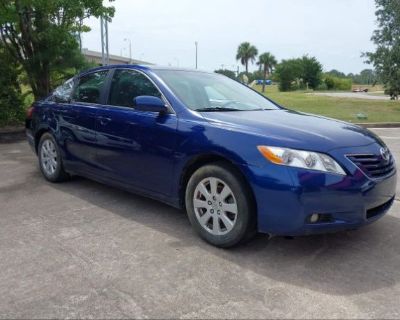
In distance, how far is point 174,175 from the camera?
13.1 feet

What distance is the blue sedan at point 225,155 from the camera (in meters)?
3.29

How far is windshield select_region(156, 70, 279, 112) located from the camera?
4223 mm

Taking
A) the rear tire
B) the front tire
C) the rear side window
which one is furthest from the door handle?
the front tire

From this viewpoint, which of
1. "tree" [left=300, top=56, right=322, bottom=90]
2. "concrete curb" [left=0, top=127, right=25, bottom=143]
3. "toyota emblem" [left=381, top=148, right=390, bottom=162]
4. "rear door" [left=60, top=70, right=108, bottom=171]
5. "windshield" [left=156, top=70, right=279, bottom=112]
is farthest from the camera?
"tree" [left=300, top=56, right=322, bottom=90]

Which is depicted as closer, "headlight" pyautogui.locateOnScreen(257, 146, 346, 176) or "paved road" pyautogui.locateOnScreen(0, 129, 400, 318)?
"paved road" pyautogui.locateOnScreen(0, 129, 400, 318)

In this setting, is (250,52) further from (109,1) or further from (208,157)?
(208,157)

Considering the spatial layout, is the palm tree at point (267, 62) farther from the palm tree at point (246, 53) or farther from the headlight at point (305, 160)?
the headlight at point (305, 160)

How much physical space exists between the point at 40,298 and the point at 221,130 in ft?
6.01

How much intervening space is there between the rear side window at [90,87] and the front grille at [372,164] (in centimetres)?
291

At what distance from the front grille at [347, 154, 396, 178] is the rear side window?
9.56ft

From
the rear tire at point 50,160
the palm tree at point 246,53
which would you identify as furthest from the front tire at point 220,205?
the palm tree at point 246,53

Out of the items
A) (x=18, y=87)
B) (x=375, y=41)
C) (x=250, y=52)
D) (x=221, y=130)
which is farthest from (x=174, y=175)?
(x=250, y=52)

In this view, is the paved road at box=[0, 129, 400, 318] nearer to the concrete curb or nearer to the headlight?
the headlight

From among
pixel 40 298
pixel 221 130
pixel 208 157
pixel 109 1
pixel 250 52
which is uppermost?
pixel 250 52
